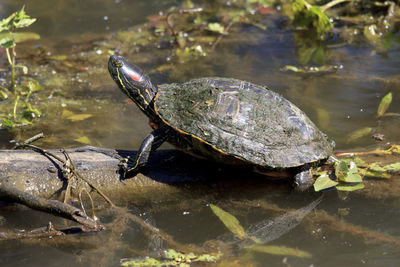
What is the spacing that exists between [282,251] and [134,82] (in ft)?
7.35

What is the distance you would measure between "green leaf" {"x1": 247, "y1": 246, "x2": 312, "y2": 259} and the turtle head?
1830mm

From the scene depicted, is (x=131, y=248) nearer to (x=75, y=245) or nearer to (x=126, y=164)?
(x=75, y=245)

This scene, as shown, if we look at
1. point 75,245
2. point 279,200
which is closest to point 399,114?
point 279,200

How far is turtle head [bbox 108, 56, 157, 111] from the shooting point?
461 cm

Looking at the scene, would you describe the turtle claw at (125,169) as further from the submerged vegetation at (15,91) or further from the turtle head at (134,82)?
the submerged vegetation at (15,91)

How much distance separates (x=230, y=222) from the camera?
3.89m

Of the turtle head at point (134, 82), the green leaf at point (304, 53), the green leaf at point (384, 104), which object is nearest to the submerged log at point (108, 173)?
the turtle head at point (134, 82)

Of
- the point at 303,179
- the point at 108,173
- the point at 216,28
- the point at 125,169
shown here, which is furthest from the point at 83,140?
the point at 216,28

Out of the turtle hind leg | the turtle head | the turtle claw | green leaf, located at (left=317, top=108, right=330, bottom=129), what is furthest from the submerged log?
green leaf, located at (left=317, top=108, right=330, bottom=129)

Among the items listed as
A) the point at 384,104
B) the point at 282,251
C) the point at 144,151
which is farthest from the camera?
the point at 384,104

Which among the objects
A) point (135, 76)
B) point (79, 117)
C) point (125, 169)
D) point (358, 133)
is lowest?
point (79, 117)

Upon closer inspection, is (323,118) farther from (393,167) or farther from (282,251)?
(282,251)

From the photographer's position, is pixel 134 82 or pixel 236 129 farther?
pixel 134 82

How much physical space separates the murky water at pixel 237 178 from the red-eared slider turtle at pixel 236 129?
424mm
